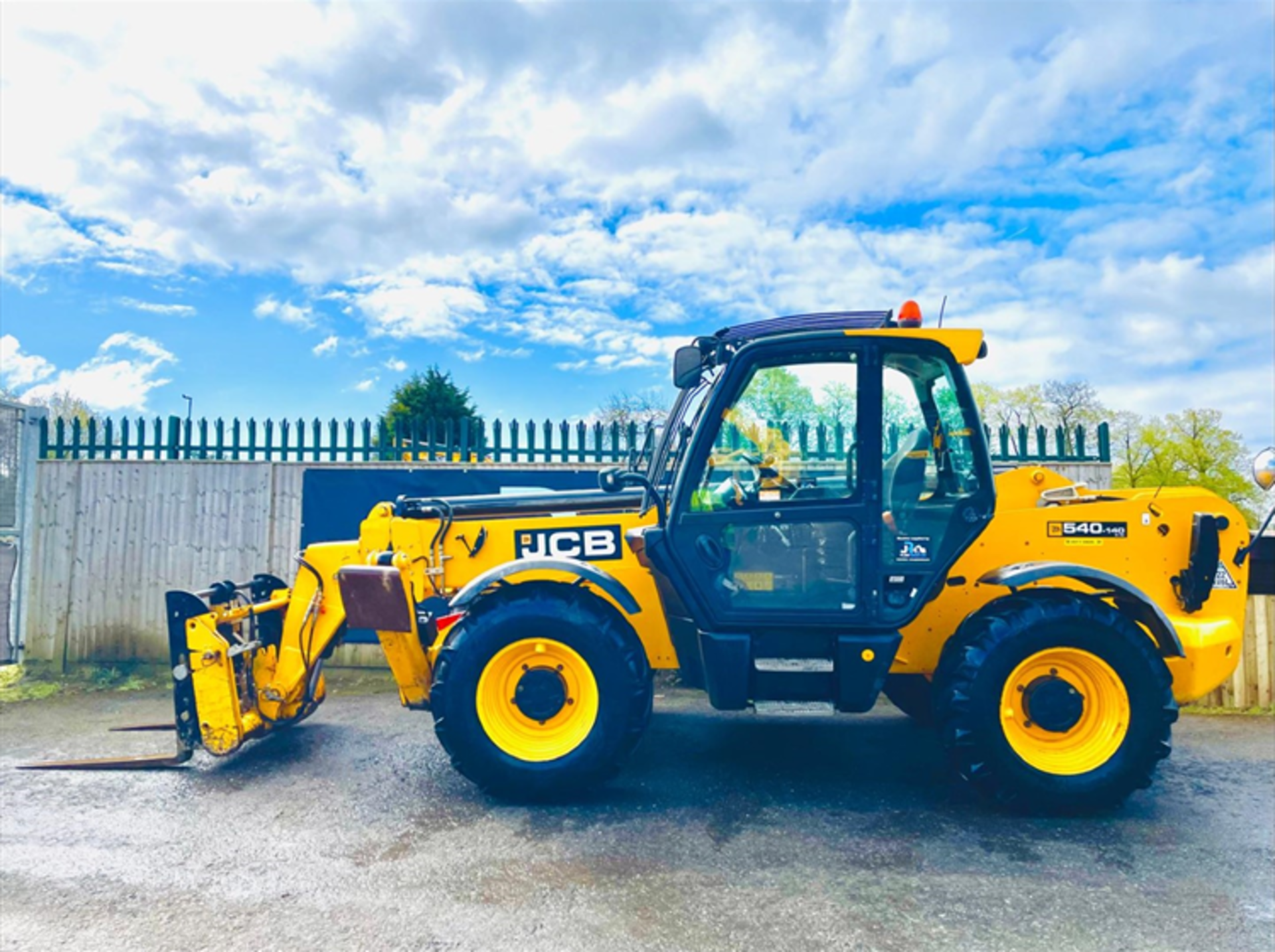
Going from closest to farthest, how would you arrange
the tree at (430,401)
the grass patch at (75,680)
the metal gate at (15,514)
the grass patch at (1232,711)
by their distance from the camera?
→ the grass patch at (1232,711) < the grass patch at (75,680) < the metal gate at (15,514) < the tree at (430,401)

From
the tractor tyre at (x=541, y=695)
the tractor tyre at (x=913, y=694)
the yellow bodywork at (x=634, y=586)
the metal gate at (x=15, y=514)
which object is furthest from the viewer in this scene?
the metal gate at (x=15, y=514)

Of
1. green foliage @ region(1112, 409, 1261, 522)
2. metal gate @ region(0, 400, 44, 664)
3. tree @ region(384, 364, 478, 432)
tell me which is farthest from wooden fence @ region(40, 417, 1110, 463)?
green foliage @ region(1112, 409, 1261, 522)

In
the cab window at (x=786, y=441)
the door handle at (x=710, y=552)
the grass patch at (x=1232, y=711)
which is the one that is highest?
the cab window at (x=786, y=441)

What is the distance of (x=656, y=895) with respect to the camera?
325cm

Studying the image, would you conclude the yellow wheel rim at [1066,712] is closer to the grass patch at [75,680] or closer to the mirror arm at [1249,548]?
the mirror arm at [1249,548]

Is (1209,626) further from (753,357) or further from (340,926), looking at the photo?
(340,926)

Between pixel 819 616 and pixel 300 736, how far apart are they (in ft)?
11.7

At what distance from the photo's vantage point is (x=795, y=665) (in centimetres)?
433

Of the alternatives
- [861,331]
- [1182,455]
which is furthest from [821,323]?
[1182,455]

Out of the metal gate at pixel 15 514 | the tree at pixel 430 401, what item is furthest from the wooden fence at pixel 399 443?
the tree at pixel 430 401

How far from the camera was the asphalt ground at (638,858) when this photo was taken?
2.99m

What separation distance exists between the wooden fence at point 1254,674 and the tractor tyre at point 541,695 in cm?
519

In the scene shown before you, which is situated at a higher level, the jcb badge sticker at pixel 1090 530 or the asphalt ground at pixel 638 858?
the jcb badge sticker at pixel 1090 530

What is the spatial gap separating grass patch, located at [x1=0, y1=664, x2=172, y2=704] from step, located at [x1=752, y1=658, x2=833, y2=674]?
5834mm
